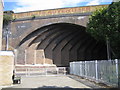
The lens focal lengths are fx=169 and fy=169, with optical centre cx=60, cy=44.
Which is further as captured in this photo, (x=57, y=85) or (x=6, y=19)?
(x=6, y=19)

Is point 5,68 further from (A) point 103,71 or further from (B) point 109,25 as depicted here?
(B) point 109,25

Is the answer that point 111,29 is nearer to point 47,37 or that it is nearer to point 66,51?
point 47,37

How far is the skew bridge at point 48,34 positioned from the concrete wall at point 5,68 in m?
18.8

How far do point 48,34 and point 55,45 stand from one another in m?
3.17

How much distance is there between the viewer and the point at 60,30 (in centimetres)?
3147

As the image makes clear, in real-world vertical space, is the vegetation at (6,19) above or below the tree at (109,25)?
above

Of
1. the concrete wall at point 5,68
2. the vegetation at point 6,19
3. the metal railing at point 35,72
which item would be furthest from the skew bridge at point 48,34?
the concrete wall at point 5,68

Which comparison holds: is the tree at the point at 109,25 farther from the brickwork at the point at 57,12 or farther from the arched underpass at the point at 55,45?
the arched underpass at the point at 55,45

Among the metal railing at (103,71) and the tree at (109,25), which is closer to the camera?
the metal railing at (103,71)

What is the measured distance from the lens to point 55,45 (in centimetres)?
3319

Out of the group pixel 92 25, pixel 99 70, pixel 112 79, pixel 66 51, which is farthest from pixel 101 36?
pixel 66 51

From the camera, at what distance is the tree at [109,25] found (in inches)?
669

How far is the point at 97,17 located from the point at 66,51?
17.4m

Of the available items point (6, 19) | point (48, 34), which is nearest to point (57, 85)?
point (48, 34)
